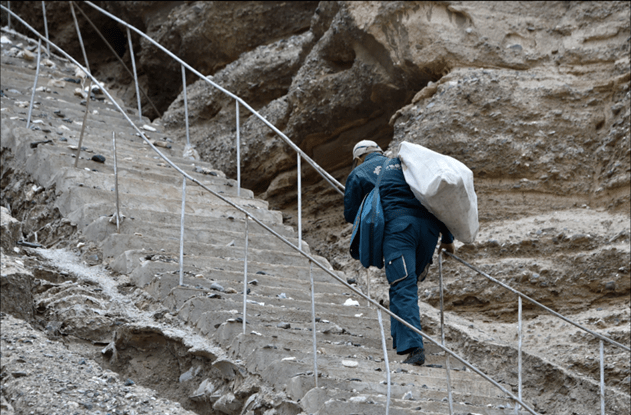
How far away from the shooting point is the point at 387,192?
4621mm

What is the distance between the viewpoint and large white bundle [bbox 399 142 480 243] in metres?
4.34

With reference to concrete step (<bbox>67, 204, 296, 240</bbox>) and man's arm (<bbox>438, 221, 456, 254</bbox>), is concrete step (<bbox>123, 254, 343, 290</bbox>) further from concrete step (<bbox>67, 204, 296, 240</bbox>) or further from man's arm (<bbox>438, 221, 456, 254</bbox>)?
man's arm (<bbox>438, 221, 456, 254</bbox>)

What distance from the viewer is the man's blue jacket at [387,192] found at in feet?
15.0

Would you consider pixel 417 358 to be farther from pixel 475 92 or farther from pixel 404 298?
pixel 475 92

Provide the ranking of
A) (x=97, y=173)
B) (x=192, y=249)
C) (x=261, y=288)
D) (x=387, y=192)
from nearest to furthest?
(x=387, y=192) < (x=261, y=288) < (x=192, y=249) < (x=97, y=173)

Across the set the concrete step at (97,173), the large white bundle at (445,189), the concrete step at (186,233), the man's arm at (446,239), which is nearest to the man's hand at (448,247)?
the man's arm at (446,239)

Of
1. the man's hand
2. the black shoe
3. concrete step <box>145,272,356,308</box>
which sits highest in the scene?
the man's hand

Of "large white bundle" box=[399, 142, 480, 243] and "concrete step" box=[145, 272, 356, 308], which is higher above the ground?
"large white bundle" box=[399, 142, 480, 243]

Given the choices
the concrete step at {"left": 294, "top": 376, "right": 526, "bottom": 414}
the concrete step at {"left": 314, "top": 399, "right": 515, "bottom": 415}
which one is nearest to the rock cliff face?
the concrete step at {"left": 294, "top": 376, "right": 526, "bottom": 414}

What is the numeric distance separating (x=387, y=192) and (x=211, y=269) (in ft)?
4.28

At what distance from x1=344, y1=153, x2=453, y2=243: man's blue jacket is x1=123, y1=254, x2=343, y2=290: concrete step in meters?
0.84

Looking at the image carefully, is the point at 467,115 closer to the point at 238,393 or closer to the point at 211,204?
the point at 211,204

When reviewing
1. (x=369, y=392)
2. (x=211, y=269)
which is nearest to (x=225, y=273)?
(x=211, y=269)

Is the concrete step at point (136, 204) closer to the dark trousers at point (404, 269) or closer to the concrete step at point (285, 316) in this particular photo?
the concrete step at point (285, 316)
